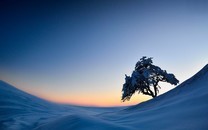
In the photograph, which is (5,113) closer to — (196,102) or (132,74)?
(132,74)

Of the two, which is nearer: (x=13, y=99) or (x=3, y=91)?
(x=13, y=99)

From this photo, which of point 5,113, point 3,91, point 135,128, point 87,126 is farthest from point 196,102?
point 3,91

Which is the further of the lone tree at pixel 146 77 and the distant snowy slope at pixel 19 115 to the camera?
the lone tree at pixel 146 77

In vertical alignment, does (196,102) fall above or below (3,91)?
below

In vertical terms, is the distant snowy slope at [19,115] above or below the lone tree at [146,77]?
below

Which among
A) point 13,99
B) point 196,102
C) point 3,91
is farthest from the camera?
point 3,91

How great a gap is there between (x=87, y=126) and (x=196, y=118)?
16.1 ft

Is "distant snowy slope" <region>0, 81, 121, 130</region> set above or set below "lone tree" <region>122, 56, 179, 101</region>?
below

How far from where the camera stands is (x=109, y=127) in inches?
379

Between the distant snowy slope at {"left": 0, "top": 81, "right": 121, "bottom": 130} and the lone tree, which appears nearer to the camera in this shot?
the distant snowy slope at {"left": 0, "top": 81, "right": 121, "bottom": 130}

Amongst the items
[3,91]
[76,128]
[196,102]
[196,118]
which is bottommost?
[76,128]

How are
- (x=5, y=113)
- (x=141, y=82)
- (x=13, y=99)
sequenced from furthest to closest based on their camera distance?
1. (x=13, y=99)
2. (x=141, y=82)
3. (x=5, y=113)

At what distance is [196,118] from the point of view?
8.58m

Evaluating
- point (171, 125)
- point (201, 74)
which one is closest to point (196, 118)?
point (171, 125)
